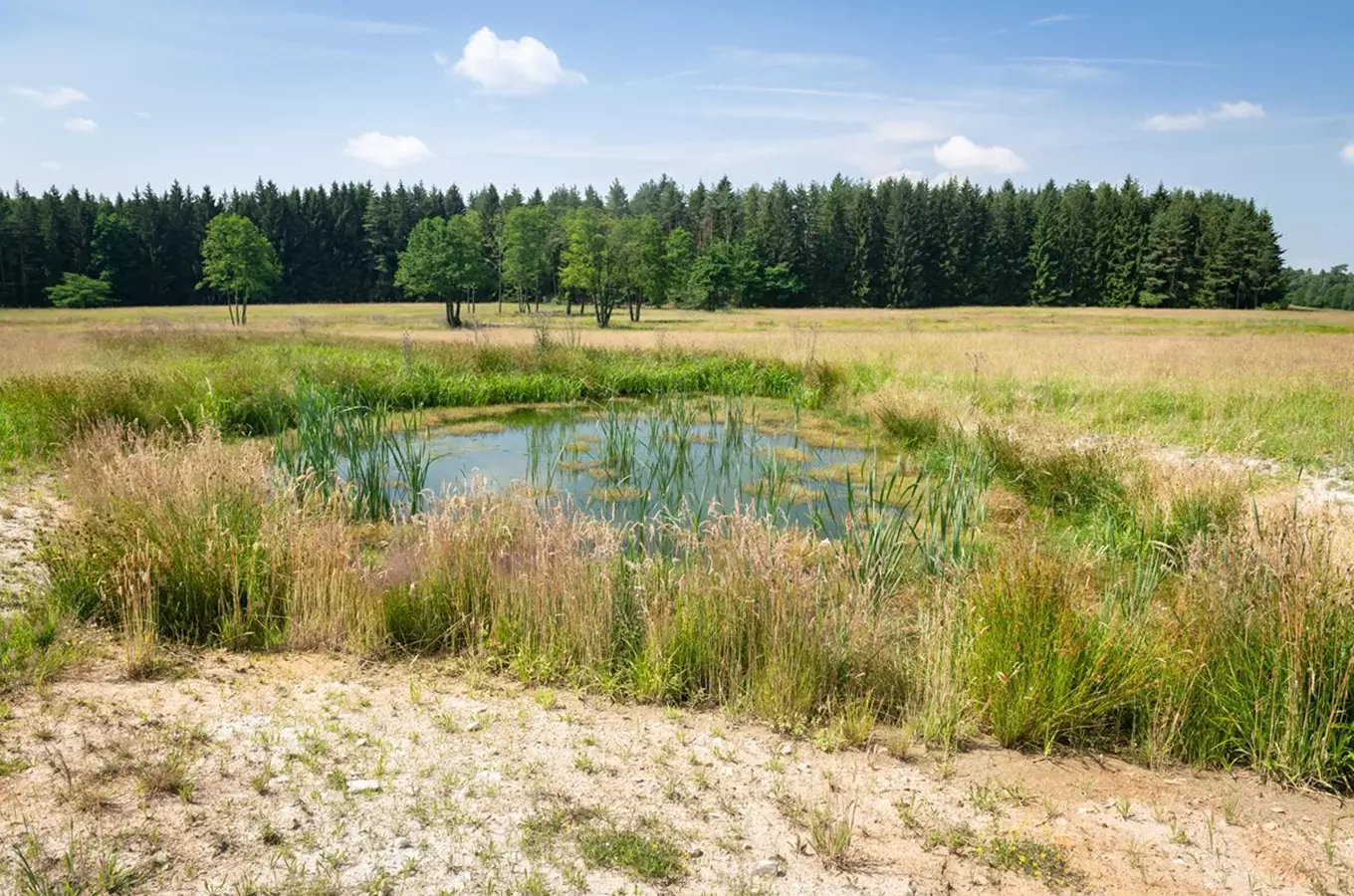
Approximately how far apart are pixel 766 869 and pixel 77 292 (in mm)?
75085

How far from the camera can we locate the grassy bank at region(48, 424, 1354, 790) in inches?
164

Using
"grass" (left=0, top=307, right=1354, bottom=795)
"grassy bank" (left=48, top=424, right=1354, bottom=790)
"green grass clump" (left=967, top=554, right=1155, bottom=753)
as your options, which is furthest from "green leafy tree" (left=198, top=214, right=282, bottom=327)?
"green grass clump" (left=967, top=554, right=1155, bottom=753)

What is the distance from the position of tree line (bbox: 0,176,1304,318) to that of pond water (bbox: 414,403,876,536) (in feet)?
158

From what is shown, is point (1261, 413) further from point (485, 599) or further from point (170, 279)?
point (170, 279)

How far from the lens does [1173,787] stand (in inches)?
151

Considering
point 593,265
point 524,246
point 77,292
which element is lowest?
point 77,292

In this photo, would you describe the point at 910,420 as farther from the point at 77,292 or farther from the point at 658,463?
the point at 77,292

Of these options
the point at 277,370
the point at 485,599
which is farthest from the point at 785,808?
the point at 277,370

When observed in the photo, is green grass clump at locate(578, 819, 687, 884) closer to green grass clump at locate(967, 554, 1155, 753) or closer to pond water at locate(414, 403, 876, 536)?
green grass clump at locate(967, 554, 1155, 753)

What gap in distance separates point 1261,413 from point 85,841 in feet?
51.4

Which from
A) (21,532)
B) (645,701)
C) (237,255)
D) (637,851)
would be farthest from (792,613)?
(237,255)

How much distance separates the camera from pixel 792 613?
471cm

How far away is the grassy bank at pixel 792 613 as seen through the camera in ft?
13.7

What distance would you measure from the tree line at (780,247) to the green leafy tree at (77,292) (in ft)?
8.66
